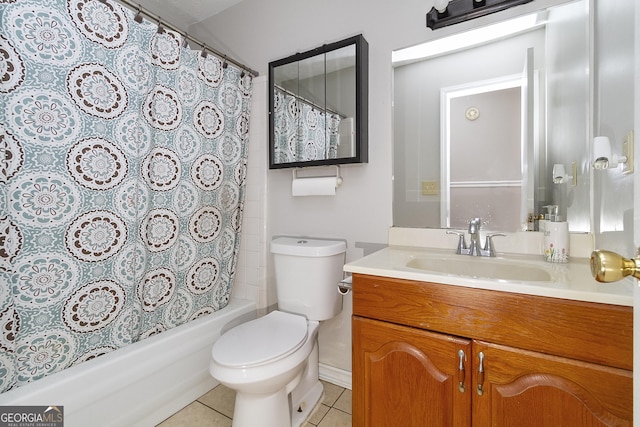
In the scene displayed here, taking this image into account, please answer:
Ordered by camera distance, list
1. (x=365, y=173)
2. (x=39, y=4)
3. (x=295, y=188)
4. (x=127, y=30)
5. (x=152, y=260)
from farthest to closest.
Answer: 1. (x=295, y=188)
2. (x=365, y=173)
3. (x=152, y=260)
4. (x=127, y=30)
5. (x=39, y=4)

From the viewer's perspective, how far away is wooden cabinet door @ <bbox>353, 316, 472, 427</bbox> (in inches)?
34.6

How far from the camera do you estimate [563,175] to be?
46.0 inches

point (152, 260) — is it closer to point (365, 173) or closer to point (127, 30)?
point (127, 30)

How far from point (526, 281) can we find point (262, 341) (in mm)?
984

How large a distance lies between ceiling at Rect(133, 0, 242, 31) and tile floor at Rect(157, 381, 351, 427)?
8.02 ft

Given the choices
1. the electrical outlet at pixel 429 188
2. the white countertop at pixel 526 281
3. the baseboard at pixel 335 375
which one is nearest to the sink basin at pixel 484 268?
the white countertop at pixel 526 281

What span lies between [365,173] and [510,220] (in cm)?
69

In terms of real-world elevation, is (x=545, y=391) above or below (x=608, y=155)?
below

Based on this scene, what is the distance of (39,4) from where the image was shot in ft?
3.37

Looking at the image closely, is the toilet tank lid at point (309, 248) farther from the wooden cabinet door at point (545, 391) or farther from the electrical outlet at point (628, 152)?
the electrical outlet at point (628, 152)

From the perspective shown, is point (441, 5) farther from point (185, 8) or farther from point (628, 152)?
point (185, 8)

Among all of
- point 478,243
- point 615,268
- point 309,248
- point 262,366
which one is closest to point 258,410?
point 262,366

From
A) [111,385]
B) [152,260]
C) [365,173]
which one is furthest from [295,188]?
[111,385]

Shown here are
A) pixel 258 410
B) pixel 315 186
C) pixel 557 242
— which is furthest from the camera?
pixel 315 186
